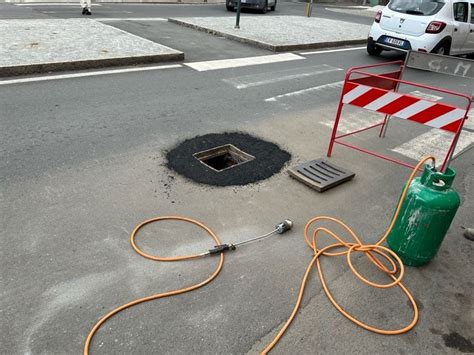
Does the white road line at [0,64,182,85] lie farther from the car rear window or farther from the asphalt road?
the car rear window

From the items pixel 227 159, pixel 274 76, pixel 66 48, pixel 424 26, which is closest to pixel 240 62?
pixel 274 76

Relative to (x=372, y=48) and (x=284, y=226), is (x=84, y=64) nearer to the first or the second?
(x=284, y=226)

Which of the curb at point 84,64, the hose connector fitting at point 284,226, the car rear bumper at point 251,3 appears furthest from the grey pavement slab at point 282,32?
the hose connector fitting at point 284,226

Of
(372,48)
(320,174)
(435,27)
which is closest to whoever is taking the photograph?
(320,174)

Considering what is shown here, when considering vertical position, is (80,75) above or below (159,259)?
above

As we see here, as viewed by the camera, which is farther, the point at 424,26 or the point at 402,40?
the point at 402,40

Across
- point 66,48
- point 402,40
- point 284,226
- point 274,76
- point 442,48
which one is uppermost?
point 402,40

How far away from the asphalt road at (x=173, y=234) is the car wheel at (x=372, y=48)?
6.47 meters

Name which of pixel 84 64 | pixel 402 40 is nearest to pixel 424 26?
pixel 402 40

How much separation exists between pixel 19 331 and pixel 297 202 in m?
2.84

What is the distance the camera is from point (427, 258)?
3.41 meters

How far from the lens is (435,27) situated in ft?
35.4

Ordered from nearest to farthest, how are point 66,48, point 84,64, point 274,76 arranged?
point 84,64, point 66,48, point 274,76

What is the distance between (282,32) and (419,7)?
15.3 ft
